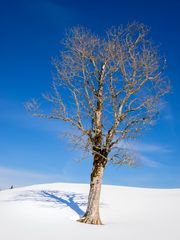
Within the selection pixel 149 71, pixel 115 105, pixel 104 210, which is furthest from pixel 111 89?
pixel 104 210

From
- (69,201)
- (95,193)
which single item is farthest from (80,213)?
(69,201)

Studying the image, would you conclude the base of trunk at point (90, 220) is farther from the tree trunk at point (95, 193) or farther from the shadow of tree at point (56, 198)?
the shadow of tree at point (56, 198)

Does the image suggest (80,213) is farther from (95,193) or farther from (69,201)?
(69,201)

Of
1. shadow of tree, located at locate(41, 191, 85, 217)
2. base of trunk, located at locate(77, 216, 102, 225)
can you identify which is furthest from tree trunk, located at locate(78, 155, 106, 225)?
shadow of tree, located at locate(41, 191, 85, 217)

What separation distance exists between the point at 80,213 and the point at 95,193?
2323mm

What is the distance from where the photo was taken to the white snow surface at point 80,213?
1213 cm

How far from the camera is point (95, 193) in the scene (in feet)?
55.5

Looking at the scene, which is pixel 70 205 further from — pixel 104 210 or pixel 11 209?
pixel 11 209

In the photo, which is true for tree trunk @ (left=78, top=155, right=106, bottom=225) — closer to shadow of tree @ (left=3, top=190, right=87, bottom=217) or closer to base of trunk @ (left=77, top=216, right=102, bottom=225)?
base of trunk @ (left=77, top=216, right=102, bottom=225)

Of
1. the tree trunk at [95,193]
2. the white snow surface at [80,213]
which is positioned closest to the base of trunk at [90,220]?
the tree trunk at [95,193]

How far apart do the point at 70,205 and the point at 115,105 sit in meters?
6.68

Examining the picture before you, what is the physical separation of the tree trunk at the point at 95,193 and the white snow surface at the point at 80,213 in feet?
2.11

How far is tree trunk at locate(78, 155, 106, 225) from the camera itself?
16.4 metres

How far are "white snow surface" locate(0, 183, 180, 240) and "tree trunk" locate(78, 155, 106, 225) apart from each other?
2.11 feet
